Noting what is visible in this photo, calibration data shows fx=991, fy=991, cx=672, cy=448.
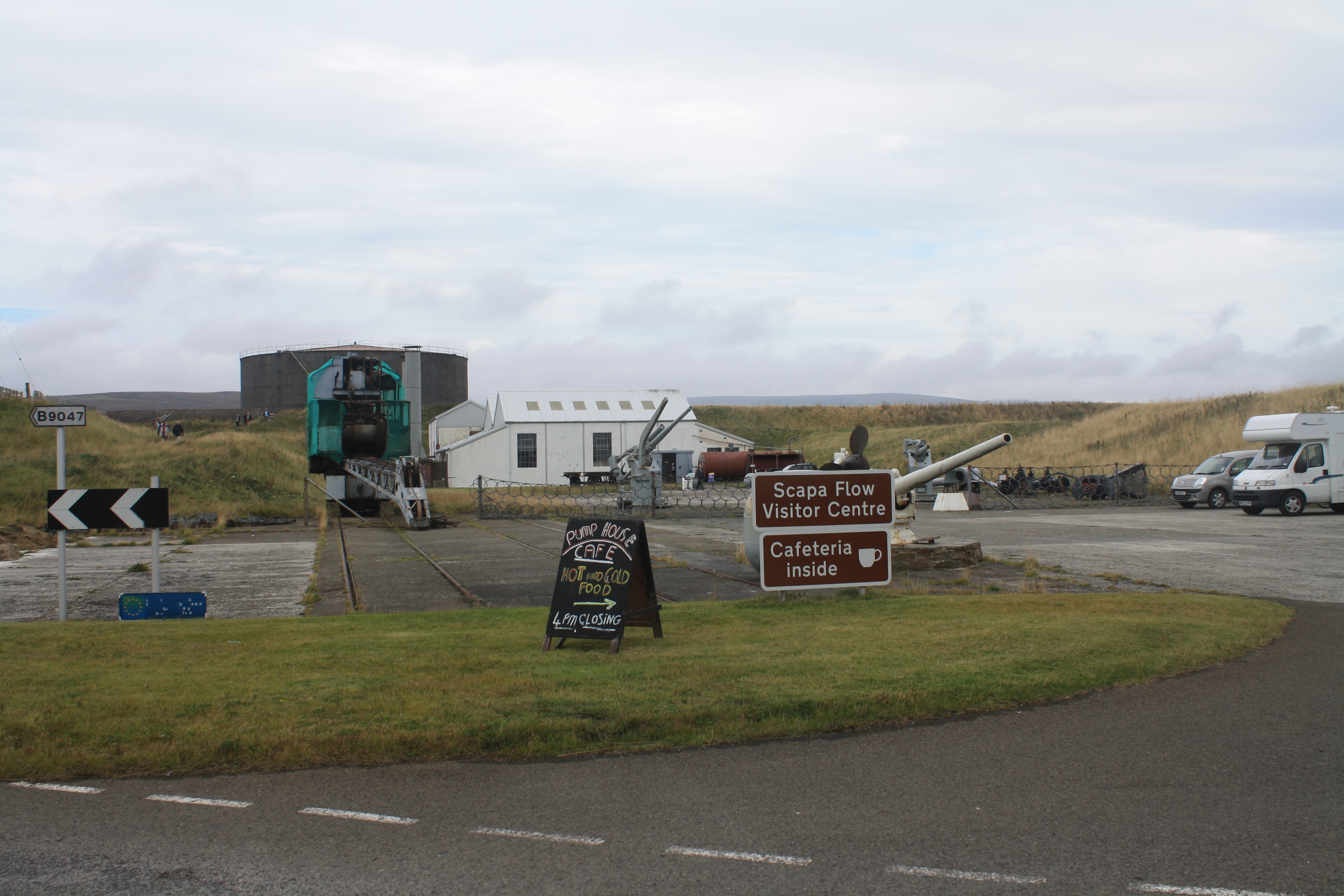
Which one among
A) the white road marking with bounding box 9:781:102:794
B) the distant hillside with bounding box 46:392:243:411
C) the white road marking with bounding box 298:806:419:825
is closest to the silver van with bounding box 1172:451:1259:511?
the white road marking with bounding box 298:806:419:825

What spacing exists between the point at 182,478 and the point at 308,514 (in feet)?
20.6

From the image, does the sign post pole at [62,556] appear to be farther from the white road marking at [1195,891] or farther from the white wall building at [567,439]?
the white wall building at [567,439]

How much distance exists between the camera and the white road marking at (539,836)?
4.45m

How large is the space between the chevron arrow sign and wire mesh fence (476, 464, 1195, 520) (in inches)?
811

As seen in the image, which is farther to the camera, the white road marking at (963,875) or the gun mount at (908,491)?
the gun mount at (908,491)

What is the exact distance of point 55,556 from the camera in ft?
61.4

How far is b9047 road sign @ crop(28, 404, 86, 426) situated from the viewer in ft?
36.8

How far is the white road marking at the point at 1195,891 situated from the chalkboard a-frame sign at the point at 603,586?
16.1 ft

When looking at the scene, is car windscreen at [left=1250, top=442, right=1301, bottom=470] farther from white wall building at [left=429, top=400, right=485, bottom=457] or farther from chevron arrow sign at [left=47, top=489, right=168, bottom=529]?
white wall building at [left=429, top=400, right=485, bottom=457]

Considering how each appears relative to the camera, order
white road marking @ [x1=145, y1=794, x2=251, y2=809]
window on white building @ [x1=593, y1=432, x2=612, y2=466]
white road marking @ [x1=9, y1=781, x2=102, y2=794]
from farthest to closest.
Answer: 1. window on white building @ [x1=593, y1=432, x2=612, y2=466]
2. white road marking @ [x1=9, y1=781, x2=102, y2=794]
3. white road marking @ [x1=145, y1=794, x2=251, y2=809]

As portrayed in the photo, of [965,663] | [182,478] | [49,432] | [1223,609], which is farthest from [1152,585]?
[49,432]

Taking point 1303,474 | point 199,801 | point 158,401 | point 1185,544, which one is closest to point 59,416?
point 199,801

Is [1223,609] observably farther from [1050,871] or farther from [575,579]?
[1050,871]

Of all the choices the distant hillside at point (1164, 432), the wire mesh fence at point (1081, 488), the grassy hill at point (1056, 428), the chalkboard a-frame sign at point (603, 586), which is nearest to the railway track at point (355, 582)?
the chalkboard a-frame sign at point (603, 586)
